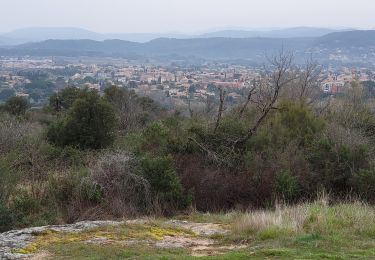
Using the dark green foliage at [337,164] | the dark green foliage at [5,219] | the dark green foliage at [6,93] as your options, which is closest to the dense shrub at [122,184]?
the dark green foliage at [5,219]

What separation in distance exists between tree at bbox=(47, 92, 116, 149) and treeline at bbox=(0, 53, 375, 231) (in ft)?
0.13

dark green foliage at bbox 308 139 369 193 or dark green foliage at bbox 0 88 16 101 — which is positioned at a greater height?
dark green foliage at bbox 308 139 369 193

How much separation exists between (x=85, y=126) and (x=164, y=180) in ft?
22.2

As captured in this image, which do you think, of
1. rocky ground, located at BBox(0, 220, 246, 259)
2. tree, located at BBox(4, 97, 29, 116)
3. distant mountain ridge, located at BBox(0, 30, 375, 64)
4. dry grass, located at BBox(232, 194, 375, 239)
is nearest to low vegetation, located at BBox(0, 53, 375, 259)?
dry grass, located at BBox(232, 194, 375, 239)

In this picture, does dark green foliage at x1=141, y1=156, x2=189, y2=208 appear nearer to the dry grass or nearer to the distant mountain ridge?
the dry grass

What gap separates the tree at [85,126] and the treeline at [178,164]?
0.13ft

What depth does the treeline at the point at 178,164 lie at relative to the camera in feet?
42.4

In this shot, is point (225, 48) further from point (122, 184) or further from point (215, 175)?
point (122, 184)

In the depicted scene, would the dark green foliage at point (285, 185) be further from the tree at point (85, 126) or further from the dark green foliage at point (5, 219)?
the dark green foliage at point (5, 219)

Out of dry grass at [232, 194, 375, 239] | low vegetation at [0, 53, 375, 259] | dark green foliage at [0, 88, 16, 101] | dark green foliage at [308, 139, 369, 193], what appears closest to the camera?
dry grass at [232, 194, 375, 239]

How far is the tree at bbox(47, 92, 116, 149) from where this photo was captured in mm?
19297

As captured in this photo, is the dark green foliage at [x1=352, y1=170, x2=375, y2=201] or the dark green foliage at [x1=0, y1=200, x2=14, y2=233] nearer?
the dark green foliage at [x1=0, y1=200, x2=14, y2=233]

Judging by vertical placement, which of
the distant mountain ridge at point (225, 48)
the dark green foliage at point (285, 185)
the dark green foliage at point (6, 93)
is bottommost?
the dark green foliage at point (6, 93)

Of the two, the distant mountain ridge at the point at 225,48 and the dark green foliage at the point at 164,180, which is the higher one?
the distant mountain ridge at the point at 225,48
